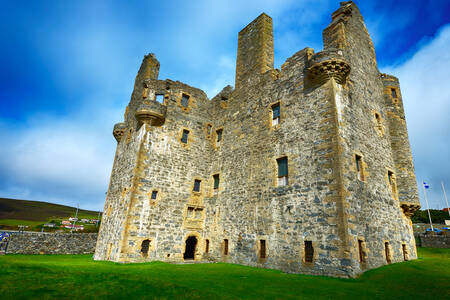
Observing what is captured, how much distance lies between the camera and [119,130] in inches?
897

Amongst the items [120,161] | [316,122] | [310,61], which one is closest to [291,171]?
[316,122]

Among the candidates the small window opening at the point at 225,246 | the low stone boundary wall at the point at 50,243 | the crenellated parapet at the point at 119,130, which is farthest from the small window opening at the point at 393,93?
the low stone boundary wall at the point at 50,243

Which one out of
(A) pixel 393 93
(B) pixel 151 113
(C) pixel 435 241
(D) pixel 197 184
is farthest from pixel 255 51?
(C) pixel 435 241

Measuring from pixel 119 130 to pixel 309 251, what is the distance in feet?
59.3

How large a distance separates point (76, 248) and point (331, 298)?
73.8ft

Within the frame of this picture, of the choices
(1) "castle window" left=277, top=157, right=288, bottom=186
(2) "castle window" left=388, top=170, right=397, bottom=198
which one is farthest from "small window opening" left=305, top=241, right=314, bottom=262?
(2) "castle window" left=388, top=170, right=397, bottom=198

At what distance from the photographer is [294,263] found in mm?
12320

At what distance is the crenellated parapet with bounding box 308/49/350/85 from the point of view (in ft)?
42.1

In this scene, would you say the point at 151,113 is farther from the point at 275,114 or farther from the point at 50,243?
the point at 50,243

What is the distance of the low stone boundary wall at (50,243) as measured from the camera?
20.2 metres

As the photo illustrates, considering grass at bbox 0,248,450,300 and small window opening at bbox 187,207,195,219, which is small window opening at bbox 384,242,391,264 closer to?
grass at bbox 0,248,450,300

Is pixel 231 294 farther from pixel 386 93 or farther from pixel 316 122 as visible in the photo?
pixel 386 93

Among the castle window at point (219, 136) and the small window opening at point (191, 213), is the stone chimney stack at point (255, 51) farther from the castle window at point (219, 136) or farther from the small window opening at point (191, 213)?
the small window opening at point (191, 213)

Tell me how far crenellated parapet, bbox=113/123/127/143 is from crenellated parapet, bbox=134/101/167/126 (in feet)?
15.5
